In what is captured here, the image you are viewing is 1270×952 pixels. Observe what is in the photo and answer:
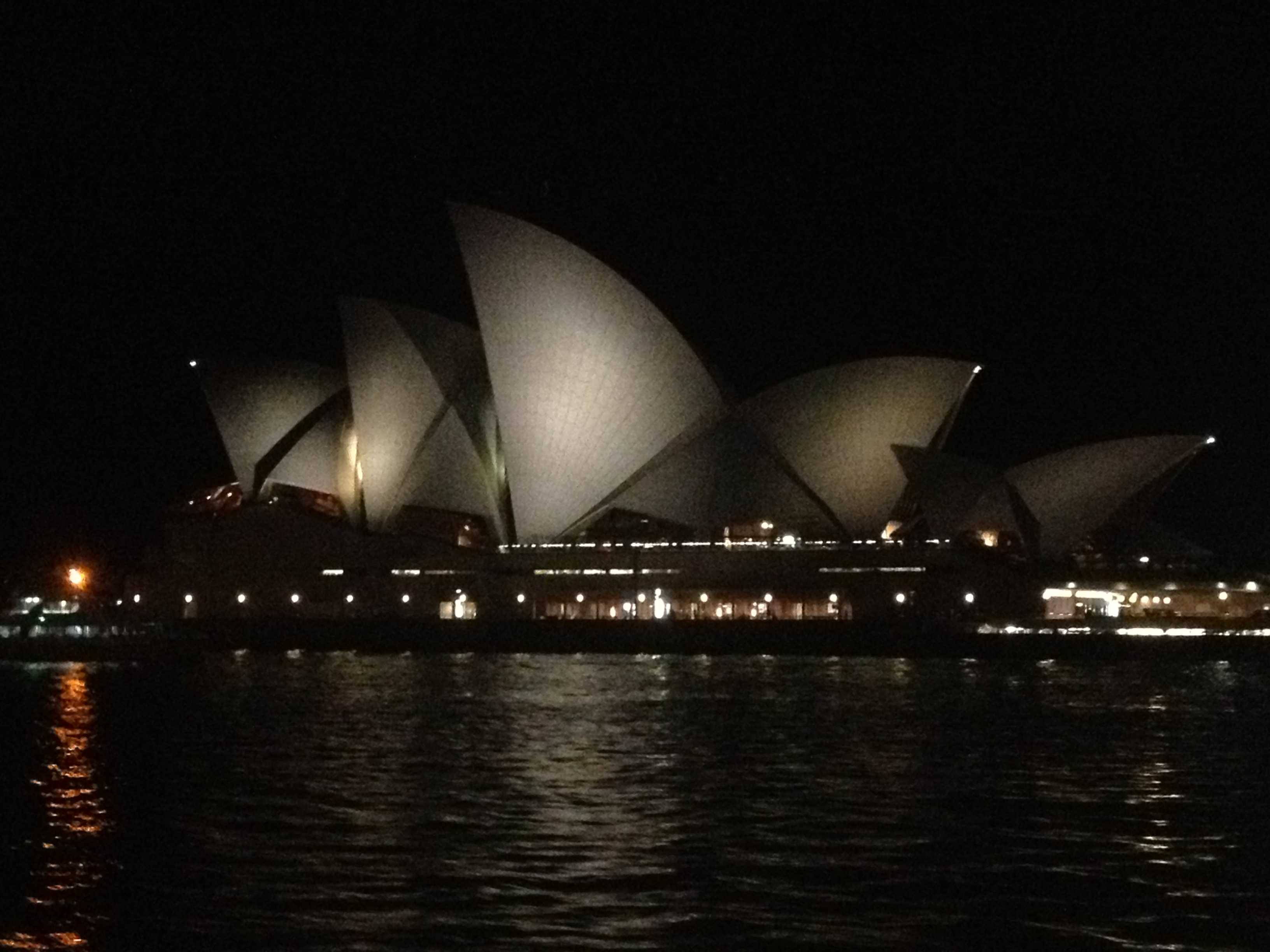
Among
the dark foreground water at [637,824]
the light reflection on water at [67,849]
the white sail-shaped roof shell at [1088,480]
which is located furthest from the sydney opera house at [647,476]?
the light reflection on water at [67,849]

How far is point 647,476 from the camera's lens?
5647cm

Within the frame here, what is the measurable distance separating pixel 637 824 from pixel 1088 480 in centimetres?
4396

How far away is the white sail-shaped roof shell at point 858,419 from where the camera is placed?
185ft

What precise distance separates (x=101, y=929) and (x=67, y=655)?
4055 centimetres

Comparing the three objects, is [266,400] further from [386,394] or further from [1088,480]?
[1088,480]

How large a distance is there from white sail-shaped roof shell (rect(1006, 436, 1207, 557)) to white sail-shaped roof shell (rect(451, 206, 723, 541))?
34.8ft

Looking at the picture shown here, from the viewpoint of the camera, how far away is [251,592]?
214 feet

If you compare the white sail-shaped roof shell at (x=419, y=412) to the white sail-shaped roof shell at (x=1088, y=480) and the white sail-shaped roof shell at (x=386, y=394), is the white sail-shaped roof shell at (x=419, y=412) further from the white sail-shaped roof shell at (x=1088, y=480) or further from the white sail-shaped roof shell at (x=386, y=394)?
the white sail-shaped roof shell at (x=1088, y=480)

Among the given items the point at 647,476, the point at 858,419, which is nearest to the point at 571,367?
the point at 647,476

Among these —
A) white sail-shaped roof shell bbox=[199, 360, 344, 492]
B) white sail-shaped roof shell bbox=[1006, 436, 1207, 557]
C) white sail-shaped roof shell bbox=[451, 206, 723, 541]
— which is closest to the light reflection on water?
white sail-shaped roof shell bbox=[451, 206, 723, 541]

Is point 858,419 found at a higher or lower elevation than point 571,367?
lower

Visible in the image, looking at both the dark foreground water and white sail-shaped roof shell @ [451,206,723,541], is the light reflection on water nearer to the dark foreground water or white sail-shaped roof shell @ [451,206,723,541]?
the dark foreground water

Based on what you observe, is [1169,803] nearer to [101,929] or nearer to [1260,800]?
[1260,800]

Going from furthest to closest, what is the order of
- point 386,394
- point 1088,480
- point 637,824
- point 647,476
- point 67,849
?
point 386,394, point 1088,480, point 647,476, point 637,824, point 67,849
